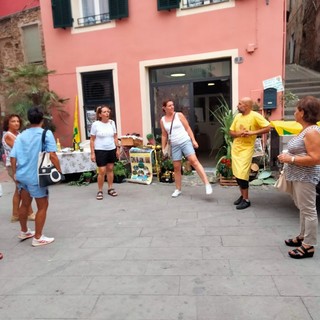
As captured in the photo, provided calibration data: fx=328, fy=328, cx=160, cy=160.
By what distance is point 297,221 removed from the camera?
163 inches

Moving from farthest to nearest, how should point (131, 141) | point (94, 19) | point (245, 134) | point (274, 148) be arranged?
point (94, 19)
point (131, 141)
point (274, 148)
point (245, 134)

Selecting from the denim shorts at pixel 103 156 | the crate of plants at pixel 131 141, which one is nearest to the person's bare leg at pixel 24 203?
the denim shorts at pixel 103 156

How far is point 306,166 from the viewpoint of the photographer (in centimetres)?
295

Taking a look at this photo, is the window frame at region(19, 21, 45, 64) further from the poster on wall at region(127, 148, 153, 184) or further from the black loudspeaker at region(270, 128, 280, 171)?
the black loudspeaker at region(270, 128, 280, 171)

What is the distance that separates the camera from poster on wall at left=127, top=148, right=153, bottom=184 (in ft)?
22.1

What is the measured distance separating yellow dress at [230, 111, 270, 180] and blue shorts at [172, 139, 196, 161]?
2.97 ft

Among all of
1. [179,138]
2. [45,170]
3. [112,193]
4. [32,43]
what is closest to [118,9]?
[179,138]

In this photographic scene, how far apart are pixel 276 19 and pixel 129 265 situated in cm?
577

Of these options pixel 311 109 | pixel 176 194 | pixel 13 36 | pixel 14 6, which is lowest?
pixel 176 194

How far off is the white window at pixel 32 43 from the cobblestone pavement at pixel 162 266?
7.68 m

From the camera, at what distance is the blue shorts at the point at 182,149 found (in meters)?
5.39

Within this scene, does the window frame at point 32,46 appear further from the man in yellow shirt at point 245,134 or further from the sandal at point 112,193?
the man in yellow shirt at point 245,134

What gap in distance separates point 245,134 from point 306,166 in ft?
5.18

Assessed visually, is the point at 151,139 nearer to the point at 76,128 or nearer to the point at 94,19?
the point at 76,128
